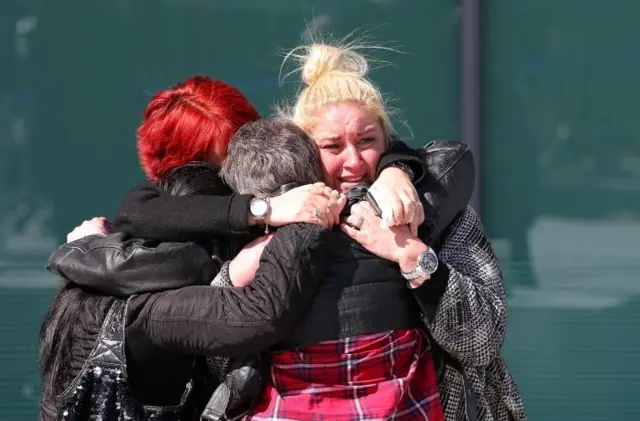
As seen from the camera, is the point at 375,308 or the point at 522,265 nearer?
the point at 375,308

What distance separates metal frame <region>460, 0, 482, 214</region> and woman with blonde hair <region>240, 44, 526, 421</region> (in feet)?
6.73

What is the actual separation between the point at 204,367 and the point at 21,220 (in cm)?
247

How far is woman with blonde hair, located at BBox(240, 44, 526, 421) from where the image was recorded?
7.81ft

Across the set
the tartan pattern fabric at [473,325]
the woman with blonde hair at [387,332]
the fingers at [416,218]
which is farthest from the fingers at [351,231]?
the tartan pattern fabric at [473,325]

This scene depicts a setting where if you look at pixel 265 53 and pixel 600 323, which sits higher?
pixel 265 53

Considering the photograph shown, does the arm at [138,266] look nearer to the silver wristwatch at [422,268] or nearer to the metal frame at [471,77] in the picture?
the silver wristwatch at [422,268]

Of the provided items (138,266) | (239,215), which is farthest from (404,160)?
(138,266)

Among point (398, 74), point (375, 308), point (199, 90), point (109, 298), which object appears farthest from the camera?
point (398, 74)

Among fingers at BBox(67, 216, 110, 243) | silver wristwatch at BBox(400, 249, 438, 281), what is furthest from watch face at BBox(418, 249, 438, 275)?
fingers at BBox(67, 216, 110, 243)

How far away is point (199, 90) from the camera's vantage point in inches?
109

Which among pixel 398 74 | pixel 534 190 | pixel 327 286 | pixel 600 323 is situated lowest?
pixel 600 323

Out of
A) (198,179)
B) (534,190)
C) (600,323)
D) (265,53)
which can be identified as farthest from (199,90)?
(600,323)

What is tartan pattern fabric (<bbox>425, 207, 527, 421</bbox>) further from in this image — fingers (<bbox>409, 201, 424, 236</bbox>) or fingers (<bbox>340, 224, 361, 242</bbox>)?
fingers (<bbox>340, 224, 361, 242</bbox>)

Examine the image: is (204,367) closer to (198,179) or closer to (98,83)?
(198,179)
